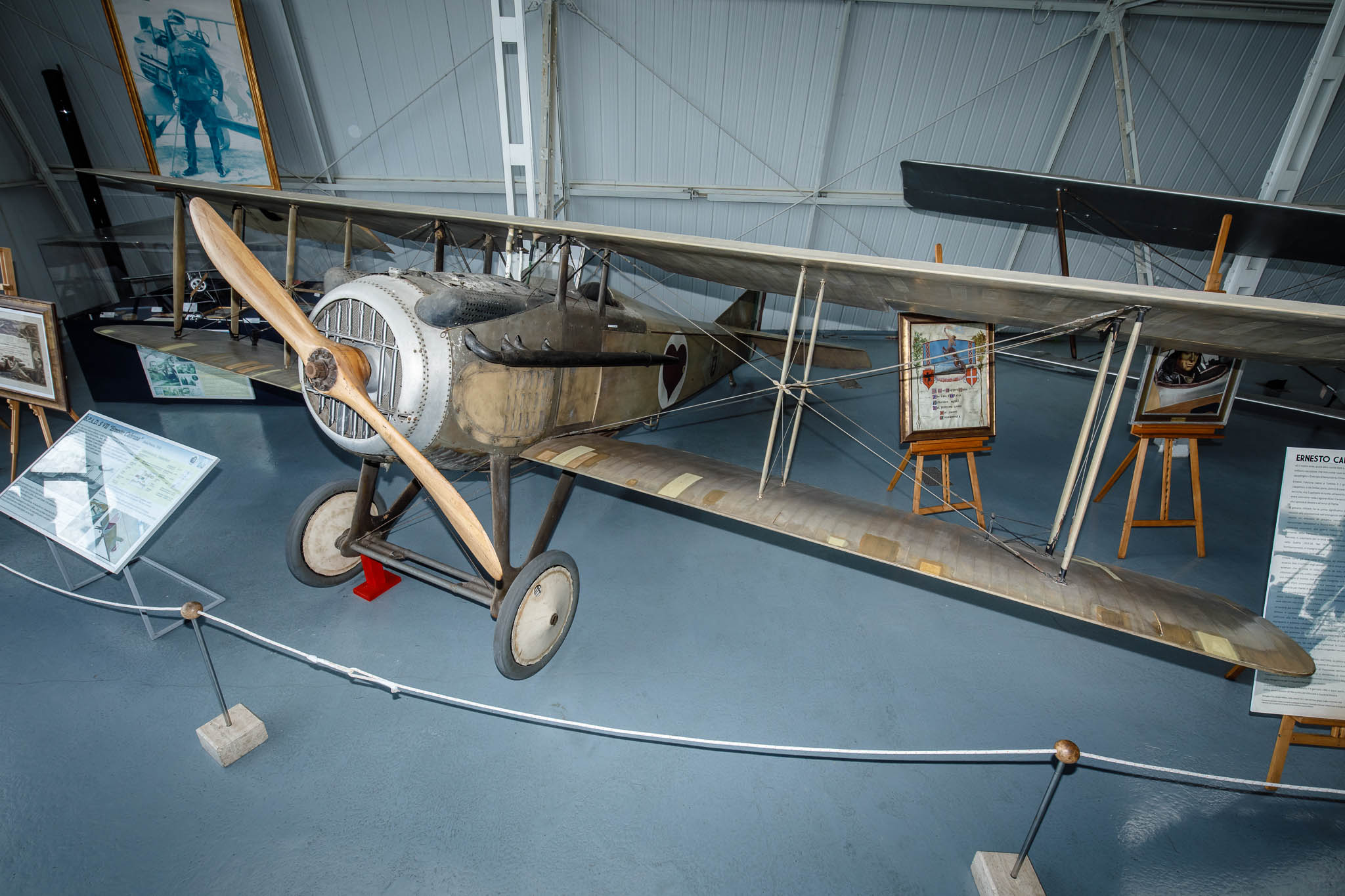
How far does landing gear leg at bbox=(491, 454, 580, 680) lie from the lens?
269 cm

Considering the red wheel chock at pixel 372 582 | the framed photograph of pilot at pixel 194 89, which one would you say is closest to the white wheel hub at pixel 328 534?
the red wheel chock at pixel 372 582

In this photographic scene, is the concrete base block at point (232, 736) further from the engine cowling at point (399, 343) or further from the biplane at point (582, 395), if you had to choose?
the engine cowling at point (399, 343)

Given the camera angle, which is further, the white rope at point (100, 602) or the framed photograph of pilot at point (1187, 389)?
the framed photograph of pilot at point (1187, 389)

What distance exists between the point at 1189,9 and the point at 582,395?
10599 mm

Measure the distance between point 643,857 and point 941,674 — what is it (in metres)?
1.91

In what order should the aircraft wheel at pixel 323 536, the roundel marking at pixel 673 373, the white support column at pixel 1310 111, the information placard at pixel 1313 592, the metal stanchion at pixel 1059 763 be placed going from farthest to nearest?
the white support column at pixel 1310 111 < the roundel marking at pixel 673 373 < the aircraft wheel at pixel 323 536 < the information placard at pixel 1313 592 < the metal stanchion at pixel 1059 763

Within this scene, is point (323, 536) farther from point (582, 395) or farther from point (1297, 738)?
point (1297, 738)

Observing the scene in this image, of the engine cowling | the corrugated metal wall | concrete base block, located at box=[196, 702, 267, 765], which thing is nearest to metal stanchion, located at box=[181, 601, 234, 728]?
concrete base block, located at box=[196, 702, 267, 765]

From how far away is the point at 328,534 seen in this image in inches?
133

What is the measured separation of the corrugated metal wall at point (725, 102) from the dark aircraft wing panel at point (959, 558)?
5.45m

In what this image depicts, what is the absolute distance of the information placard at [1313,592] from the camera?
2.50 metres

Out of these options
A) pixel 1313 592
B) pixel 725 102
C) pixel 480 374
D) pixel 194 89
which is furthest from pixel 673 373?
pixel 194 89

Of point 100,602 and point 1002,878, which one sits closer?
point 1002,878

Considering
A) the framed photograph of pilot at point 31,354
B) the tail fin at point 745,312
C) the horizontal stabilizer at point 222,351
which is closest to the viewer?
the framed photograph of pilot at point 31,354
